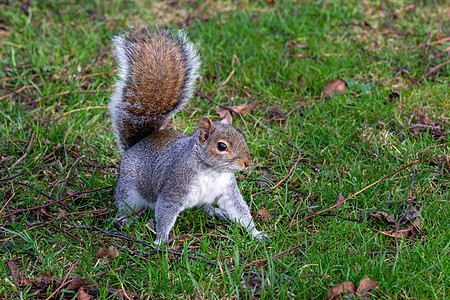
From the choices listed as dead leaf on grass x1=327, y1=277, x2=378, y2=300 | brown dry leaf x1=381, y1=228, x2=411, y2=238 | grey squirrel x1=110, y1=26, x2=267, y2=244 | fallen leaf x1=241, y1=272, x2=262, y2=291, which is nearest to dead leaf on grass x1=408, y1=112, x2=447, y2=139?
brown dry leaf x1=381, y1=228, x2=411, y2=238

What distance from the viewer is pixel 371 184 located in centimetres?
243

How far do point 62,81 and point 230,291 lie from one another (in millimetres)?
2166

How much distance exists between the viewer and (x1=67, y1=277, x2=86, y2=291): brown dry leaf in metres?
1.95

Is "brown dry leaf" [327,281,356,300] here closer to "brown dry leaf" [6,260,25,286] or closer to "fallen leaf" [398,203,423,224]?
"fallen leaf" [398,203,423,224]

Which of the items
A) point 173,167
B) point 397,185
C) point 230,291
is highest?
point 173,167

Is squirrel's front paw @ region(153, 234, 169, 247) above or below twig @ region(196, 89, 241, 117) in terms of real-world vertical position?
above

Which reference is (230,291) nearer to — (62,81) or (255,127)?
(255,127)

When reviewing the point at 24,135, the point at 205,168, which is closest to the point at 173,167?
the point at 205,168

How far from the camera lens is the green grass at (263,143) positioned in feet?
6.51

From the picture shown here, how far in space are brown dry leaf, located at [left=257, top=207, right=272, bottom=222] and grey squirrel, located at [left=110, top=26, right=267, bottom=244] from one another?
0.38 ft

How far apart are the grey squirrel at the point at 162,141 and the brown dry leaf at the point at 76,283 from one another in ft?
1.25

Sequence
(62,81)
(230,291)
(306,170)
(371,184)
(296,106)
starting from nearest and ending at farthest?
(230,291) → (371,184) → (306,170) → (296,106) → (62,81)

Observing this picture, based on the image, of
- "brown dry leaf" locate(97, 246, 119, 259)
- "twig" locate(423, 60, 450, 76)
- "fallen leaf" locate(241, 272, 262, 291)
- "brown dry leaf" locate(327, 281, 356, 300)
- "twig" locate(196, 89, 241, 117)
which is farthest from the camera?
"twig" locate(423, 60, 450, 76)

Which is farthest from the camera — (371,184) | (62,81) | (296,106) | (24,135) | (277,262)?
(62,81)
